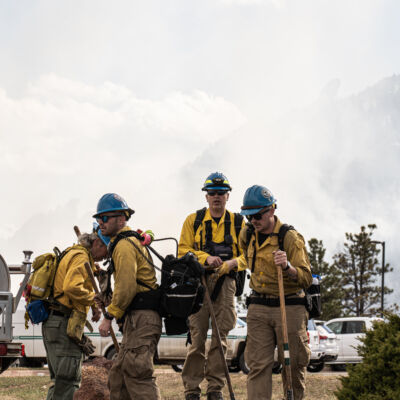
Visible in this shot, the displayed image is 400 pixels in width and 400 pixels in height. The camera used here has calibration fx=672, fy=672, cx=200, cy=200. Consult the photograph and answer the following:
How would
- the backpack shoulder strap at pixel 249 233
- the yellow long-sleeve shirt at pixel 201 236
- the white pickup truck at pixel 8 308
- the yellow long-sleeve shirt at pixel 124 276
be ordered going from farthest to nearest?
the white pickup truck at pixel 8 308
the yellow long-sleeve shirt at pixel 201 236
the backpack shoulder strap at pixel 249 233
the yellow long-sleeve shirt at pixel 124 276

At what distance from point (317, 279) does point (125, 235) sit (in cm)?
210

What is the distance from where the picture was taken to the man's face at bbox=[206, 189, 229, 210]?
7.30 m

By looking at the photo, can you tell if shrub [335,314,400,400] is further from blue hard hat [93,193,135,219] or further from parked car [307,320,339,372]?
parked car [307,320,339,372]

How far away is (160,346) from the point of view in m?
17.6

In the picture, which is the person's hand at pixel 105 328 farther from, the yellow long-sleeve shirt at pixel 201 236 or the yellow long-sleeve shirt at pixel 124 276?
the yellow long-sleeve shirt at pixel 201 236

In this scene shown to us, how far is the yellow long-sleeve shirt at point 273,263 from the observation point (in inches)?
246

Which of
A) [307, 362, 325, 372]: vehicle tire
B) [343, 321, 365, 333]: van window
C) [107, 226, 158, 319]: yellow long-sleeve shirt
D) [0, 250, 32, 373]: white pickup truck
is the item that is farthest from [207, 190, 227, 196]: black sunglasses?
[343, 321, 365, 333]: van window

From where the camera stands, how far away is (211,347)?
7066 mm

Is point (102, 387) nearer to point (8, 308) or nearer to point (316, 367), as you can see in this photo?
point (8, 308)

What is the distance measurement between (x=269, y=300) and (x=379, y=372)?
1870 mm

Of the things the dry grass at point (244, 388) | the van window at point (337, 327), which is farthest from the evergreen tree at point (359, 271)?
the dry grass at point (244, 388)

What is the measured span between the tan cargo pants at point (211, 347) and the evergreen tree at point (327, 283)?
4800 cm

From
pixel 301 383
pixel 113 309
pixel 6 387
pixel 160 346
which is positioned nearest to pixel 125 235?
pixel 113 309

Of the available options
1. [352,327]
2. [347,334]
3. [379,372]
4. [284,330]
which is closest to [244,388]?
[284,330]
